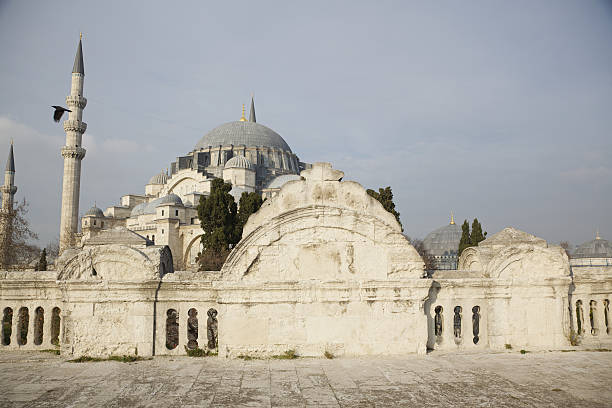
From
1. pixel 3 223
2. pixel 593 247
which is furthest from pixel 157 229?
pixel 593 247

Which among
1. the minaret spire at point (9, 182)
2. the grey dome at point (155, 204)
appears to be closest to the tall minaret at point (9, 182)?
the minaret spire at point (9, 182)

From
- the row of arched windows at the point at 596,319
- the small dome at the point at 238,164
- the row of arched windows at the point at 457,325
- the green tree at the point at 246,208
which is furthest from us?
the small dome at the point at 238,164

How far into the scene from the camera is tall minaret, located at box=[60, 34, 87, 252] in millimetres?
45594

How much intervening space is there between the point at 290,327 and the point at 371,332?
1.24m

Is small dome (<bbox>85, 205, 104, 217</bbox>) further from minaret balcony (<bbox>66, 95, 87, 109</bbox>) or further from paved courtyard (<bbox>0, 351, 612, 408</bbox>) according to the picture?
paved courtyard (<bbox>0, 351, 612, 408</bbox>)

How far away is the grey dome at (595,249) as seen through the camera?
43.3m

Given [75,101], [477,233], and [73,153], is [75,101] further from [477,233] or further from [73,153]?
[477,233]

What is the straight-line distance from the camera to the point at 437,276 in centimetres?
821

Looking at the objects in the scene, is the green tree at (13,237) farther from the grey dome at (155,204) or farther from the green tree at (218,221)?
the grey dome at (155,204)

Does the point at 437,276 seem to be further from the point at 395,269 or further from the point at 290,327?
the point at 290,327

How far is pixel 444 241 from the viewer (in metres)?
Answer: 55.0

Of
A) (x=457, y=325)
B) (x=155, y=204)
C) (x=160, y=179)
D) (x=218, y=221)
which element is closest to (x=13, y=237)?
(x=218, y=221)

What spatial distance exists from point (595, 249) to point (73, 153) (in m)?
48.6

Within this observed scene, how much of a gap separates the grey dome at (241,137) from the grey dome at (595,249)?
152ft
